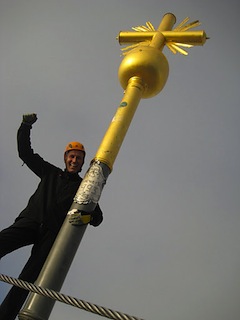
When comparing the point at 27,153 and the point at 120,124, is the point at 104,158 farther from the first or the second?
the point at 27,153

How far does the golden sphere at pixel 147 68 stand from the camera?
14.9 feet

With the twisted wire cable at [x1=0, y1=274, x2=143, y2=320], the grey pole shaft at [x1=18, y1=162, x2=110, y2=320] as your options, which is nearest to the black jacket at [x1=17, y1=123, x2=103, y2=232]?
the grey pole shaft at [x1=18, y1=162, x2=110, y2=320]

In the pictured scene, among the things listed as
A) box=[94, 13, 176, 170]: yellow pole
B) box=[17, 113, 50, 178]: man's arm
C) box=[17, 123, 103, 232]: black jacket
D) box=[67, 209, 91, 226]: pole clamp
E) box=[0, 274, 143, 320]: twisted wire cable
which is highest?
box=[94, 13, 176, 170]: yellow pole

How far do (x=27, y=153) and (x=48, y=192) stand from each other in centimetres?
61

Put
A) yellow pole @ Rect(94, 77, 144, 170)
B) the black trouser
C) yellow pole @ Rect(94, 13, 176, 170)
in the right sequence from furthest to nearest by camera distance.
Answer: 1. yellow pole @ Rect(94, 13, 176, 170)
2. yellow pole @ Rect(94, 77, 144, 170)
3. the black trouser

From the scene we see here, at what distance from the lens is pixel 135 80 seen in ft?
15.3

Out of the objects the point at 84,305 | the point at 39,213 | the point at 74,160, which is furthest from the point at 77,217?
the point at 84,305

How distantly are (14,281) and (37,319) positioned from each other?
53cm

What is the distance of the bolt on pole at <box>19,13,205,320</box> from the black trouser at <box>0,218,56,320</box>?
0.66 meters

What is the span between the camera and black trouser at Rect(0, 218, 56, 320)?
3582 millimetres

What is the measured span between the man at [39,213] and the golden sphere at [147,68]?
123cm

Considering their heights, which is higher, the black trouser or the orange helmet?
the orange helmet

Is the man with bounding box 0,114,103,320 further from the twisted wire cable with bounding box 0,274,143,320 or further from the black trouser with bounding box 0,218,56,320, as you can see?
the twisted wire cable with bounding box 0,274,143,320

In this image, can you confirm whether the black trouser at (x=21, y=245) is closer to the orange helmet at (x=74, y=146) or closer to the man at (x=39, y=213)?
the man at (x=39, y=213)
